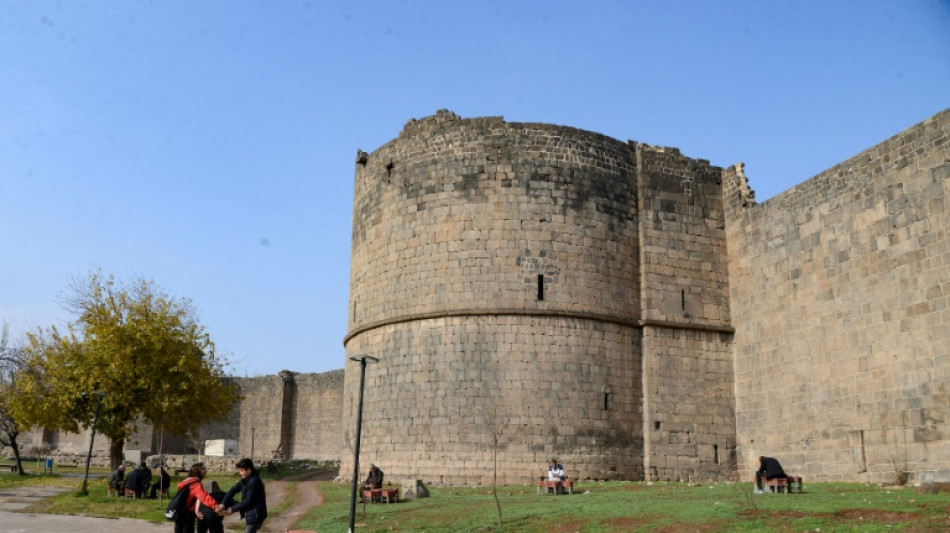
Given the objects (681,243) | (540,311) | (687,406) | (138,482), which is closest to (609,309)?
(540,311)

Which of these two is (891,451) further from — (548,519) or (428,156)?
(428,156)

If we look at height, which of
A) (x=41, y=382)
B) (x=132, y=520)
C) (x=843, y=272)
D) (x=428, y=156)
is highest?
(x=428, y=156)

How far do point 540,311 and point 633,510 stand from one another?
7.15 m

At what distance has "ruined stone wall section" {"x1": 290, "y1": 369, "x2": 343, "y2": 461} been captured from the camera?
1364 inches

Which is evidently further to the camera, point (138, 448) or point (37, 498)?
point (138, 448)

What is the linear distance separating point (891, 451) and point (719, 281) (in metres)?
6.06

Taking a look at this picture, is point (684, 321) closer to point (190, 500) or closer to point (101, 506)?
point (101, 506)

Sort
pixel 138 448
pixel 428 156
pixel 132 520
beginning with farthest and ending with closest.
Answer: pixel 138 448 → pixel 428 156 → pixel 132 520

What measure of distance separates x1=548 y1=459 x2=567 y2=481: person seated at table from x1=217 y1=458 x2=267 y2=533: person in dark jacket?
319 inches

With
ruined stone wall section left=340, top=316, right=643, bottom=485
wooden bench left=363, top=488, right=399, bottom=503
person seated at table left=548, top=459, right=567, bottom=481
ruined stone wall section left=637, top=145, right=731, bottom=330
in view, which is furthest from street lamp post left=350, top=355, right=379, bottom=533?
ruined stone wall section left=637, top=145, right=731, bottom=330

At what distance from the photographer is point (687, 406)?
19562 millimetres

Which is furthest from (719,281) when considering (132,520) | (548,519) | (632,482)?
(132,520)

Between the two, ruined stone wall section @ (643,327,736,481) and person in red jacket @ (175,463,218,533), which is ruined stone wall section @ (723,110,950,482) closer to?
ruined stone wall section @ (643,327,736,481)

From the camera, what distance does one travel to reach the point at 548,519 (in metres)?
11.8
